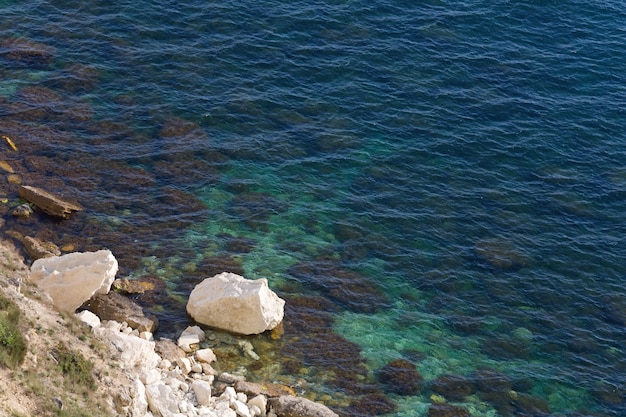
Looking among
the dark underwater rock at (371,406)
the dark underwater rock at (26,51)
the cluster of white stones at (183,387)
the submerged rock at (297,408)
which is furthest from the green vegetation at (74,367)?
the dark underwater rock at (26,51)

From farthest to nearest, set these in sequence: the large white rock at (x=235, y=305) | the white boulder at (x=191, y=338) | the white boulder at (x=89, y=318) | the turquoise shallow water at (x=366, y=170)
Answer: the turquoise shallow water at (x=366, y=170), the large white rock at (x=235, y=305), the white boulder at (x=191, y=338), the white boulder at (x=89, y=318)

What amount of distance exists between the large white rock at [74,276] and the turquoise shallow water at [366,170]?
3.23 m

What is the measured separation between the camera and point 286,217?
5581 centimetres

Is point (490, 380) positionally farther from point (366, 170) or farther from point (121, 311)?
point (121, 311)

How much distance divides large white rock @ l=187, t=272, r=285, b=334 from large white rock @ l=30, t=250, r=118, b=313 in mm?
4611

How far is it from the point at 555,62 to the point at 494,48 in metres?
4.88

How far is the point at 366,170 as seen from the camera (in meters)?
60.1

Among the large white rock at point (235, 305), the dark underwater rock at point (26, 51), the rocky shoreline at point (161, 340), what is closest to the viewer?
the rocky shoreline at point (161, 340)

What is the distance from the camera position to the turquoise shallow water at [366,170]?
4838 cm

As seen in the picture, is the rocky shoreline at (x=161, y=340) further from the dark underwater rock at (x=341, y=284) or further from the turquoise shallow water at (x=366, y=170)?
the dark underwater rock at (x=341, y=284)

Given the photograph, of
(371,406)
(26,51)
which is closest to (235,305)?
(371,406)

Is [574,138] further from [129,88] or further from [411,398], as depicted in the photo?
[129,88]

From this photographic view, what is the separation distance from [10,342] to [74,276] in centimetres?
1083

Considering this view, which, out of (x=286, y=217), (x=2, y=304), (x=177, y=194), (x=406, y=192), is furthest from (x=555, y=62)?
(x=2, y=304)
